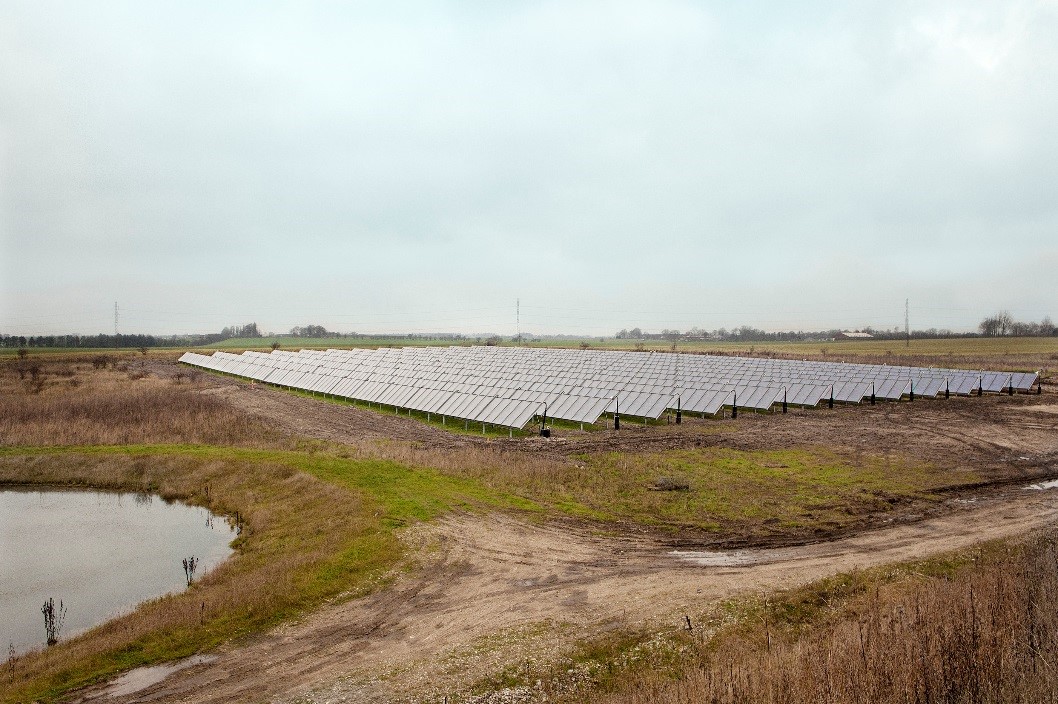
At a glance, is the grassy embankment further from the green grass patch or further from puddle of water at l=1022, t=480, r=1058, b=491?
puddle of water at l=1022, t=480, r=1058, b=491

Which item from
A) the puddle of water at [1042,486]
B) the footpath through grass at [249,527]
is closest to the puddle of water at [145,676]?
the footpath through grass at [249,527]

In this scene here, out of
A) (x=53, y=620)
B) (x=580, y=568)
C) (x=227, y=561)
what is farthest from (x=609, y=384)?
(x=53, y=620)

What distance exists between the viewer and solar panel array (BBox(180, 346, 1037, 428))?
95.3 feet

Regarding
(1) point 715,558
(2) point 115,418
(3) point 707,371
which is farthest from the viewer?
(3) point 707,371

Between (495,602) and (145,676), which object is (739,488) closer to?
(495,602)

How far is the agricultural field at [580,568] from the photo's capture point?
763 cm

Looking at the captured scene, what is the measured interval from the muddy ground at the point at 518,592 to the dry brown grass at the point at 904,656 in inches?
64.8

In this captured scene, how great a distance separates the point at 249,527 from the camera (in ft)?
52.1

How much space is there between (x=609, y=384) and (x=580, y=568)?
80.1 feet

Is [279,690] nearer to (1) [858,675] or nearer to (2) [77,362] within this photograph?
(1) [858,675]

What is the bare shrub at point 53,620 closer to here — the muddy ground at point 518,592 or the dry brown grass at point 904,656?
the muddy ground at point 518,592

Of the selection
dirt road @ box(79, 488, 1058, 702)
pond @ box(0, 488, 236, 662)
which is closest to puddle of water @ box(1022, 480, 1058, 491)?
dirt road @ box(79, 488, 1058, 702)

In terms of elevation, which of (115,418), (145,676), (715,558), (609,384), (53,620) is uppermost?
(609,384)

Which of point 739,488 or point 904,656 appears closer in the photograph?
point 904,656
